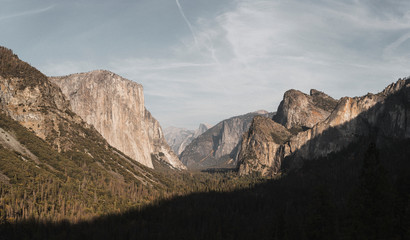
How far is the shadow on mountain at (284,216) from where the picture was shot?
1724 inches

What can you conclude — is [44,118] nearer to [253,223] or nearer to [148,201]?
[148,201]

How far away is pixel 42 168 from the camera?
475ft

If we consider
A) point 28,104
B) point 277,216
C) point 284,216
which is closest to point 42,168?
point 28,104

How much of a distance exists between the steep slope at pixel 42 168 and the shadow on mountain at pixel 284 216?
11.0 metres

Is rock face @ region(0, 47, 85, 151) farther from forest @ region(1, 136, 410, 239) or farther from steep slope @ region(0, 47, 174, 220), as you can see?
forest @ region(1, 136, 410, 239)

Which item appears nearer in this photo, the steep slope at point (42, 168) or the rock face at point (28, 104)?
the steep slope at point (42, 168)

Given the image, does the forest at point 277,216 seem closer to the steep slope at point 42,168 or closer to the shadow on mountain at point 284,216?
the shadow on mountain at point 284,216

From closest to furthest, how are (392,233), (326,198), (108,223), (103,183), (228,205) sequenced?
(392,233), (326,198), (108,223), (103,183), (228,205)

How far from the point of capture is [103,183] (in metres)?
170

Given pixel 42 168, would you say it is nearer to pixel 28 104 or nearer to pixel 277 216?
pixel 28 104

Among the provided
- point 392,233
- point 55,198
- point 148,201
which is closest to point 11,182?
point 55,198

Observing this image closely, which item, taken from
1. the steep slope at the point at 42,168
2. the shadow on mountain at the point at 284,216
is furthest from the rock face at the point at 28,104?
the shadow on mountain at the point at 284,216

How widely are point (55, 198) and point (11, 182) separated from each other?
17251mm

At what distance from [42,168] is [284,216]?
10861 cm
